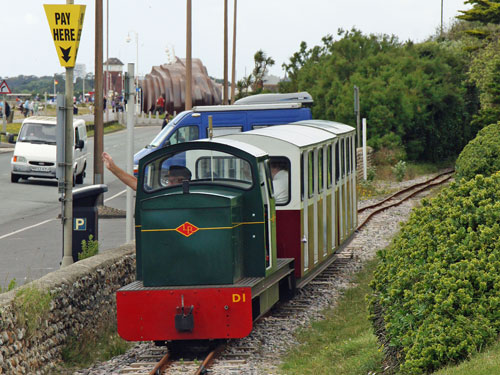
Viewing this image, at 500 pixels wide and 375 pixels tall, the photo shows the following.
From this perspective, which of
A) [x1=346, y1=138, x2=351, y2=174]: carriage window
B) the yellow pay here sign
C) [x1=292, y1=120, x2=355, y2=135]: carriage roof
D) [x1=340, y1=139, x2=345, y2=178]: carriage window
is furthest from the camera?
[x1=346, y1=138, x2=351, y2=174]: carriage window

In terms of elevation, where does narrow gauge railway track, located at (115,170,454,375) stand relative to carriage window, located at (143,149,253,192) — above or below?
below

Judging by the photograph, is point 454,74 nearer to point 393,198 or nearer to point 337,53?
point 337,53

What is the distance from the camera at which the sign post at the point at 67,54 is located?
12.9 meters

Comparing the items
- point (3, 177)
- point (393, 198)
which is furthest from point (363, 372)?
point (3, 177)

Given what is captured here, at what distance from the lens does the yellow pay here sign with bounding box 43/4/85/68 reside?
12859mm

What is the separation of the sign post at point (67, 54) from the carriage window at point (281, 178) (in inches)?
114

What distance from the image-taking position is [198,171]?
35.0 feet

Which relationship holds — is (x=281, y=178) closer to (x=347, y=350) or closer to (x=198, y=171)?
(x=198, y=171)

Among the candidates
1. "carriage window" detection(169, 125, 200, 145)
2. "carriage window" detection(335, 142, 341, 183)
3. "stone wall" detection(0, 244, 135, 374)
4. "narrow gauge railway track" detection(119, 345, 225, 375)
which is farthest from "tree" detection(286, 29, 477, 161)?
"narrow gauge railway track" detection(119, 345, 225, 375)

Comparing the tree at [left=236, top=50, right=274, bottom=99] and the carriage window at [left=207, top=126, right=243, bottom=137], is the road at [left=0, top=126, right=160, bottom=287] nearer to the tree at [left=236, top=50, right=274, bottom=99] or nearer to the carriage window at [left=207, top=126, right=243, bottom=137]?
the carriage window at [left=207, top=126, right=243, bottom=137]

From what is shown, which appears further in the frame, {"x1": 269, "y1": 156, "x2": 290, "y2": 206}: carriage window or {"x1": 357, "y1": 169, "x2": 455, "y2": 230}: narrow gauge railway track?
{"x1": 357, "y1": 169, "x2": 455, "y2": 230}: narrow gauge railway track

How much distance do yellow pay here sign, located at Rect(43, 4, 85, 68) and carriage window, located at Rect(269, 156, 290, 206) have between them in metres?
3.24

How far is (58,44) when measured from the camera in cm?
1298

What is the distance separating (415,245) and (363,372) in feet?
4.35
